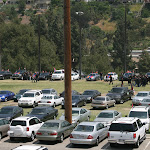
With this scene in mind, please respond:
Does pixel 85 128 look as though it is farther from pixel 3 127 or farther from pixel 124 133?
pixel 3 127

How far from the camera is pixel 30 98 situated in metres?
40.1

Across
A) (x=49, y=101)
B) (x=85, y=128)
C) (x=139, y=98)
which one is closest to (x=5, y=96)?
(x=49, y=101)

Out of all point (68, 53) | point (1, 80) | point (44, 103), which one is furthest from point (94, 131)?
point (1, 80)

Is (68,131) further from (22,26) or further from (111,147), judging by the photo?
(22,26)

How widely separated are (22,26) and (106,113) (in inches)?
2647

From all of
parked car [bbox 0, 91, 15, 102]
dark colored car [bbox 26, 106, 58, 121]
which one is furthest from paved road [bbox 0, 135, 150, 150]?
parked car [bbox 0, 91, 15, 102]

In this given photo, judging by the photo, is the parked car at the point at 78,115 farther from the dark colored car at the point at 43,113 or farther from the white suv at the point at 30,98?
the white suv at the point at 30,98

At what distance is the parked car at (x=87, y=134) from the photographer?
2344cm

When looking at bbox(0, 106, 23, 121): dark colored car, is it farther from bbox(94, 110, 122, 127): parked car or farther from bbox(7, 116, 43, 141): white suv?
bbox(94, 110, 122, 127): parked car

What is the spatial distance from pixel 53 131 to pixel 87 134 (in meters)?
2.16

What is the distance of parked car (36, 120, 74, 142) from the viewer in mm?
24250

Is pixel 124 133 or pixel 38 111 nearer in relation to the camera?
pixel 124 133

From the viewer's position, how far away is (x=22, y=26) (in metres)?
93.7

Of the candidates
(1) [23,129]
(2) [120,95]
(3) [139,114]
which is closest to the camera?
(1) [23,129]
